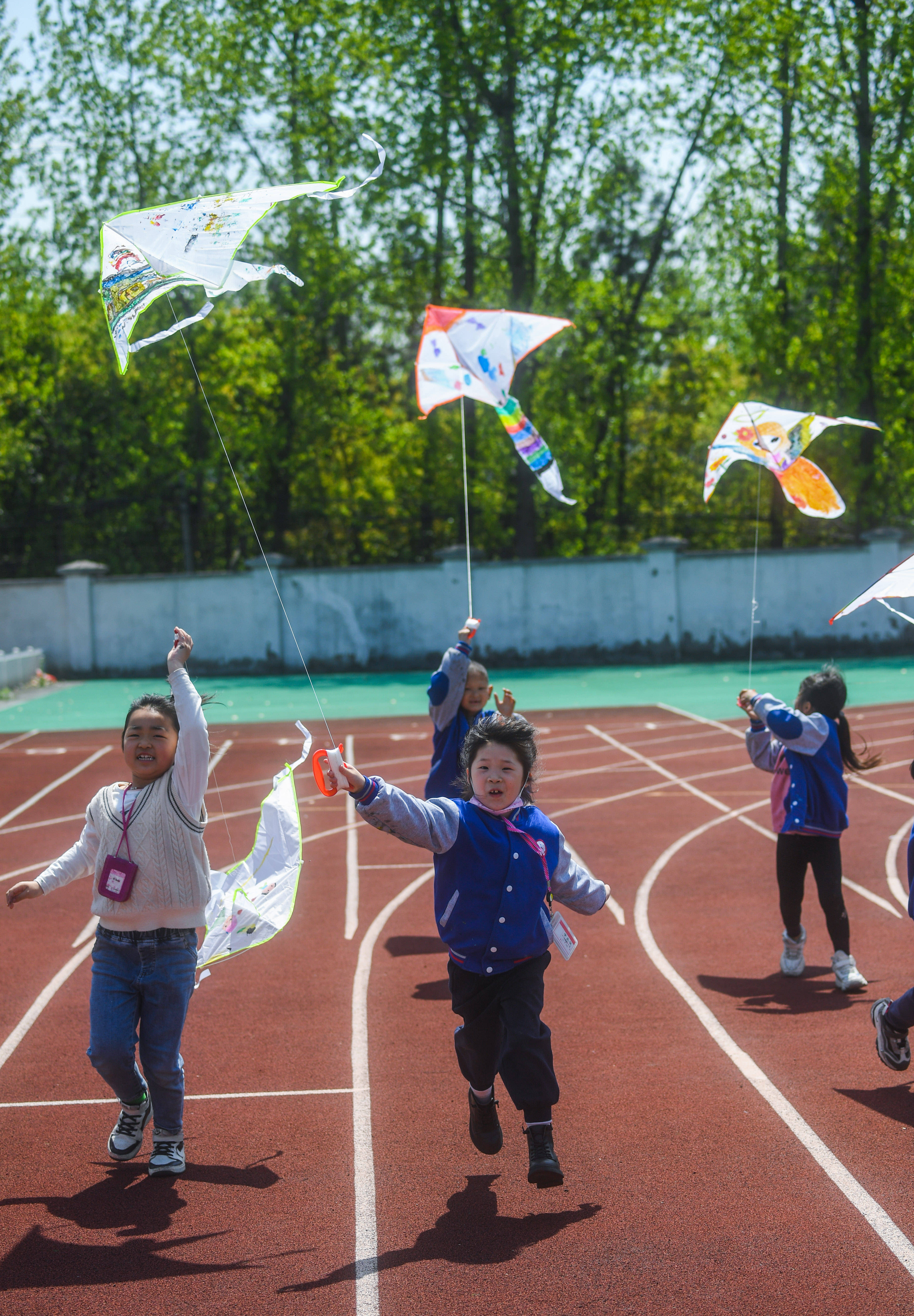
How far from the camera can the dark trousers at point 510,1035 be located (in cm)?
409

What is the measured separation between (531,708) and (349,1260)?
15849 mm

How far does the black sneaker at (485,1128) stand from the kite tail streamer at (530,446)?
417 cm

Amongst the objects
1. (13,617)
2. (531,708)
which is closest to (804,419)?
(531,708)

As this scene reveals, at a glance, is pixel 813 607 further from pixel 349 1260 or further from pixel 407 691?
pixel 349 1260

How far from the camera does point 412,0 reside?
89.0ft

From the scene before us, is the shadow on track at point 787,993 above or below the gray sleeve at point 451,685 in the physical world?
below

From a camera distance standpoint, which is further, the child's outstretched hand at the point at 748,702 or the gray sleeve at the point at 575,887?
the child's outstretched hand at the point at 748,702

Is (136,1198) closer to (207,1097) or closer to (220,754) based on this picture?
(207,1097)

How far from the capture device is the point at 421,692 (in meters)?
22.5

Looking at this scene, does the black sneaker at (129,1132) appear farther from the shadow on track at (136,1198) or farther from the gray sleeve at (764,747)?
the gray sleeve at (764,747)

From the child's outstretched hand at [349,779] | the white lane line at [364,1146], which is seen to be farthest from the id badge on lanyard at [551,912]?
the white lane line at [364,1146]

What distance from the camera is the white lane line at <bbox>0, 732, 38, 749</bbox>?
16.7 meters

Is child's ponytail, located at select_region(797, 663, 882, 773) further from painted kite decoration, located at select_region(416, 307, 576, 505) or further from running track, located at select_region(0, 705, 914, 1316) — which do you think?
painted kite decoration, located at select_region(416, 307, 576, 505)

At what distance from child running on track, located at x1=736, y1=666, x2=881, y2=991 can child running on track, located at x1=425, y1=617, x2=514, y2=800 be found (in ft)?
4.50
